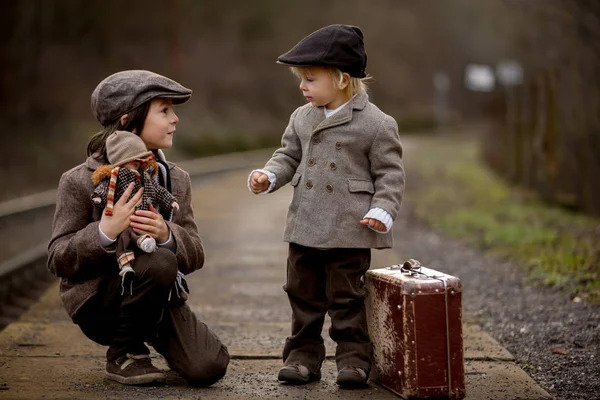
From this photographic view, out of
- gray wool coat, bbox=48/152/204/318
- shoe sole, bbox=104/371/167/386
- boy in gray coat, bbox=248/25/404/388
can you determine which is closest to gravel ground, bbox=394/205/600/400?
boy in gray coat, bbox=248/25/404/388

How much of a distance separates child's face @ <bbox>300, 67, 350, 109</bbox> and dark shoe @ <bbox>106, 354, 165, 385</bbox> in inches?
58.8

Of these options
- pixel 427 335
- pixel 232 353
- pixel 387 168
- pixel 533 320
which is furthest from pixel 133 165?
pixel 533 320

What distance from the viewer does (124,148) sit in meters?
3.77

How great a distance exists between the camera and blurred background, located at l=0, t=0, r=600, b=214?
11.0 m

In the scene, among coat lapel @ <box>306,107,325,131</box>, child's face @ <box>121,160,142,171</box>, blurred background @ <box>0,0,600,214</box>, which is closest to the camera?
child's face @ <box>121,160,142,171</box>

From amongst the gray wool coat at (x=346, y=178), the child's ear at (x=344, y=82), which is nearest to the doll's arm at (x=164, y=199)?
the gray wool coat at (x=346, y=178)

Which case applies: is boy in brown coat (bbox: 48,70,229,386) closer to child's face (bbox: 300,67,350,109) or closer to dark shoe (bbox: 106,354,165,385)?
dark shoe (bbox: 106,354,165,385)

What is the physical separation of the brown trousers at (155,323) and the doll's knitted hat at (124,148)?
43 cm

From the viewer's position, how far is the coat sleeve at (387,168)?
12.7 feet

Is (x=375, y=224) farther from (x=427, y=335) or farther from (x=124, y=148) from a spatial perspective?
(x=124, y=148)

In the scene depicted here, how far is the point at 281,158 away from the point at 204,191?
11.8 m

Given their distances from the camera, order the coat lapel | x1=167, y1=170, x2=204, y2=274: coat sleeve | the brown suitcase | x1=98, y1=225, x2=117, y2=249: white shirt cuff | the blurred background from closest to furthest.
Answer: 1. the brown suitcase
2. x1=98, y1=225, x2=117, y2=249: white shirt cuff
3. x1=167, y1=170, x2=204, y2=274: coat sleeve
4. the coat lapel
5. the blurred background

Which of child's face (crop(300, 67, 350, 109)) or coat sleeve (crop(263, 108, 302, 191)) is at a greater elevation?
child's face (crop(300, 67, 350, 109))

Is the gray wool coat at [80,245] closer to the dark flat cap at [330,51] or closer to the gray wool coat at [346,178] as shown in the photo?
the gray wool coat at [346,178]
